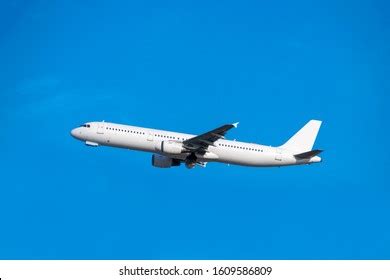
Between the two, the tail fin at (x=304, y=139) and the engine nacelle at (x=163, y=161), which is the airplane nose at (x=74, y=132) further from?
the tail fin at (x=304, y=139)

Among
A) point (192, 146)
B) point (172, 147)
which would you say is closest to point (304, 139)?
point (192, 146)

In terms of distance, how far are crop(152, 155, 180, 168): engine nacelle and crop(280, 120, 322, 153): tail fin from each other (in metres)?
10.5

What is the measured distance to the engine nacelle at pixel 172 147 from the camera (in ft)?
255

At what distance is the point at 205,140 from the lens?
3076 inches

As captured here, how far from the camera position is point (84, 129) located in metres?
80.3

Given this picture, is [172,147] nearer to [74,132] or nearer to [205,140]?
[205,140]

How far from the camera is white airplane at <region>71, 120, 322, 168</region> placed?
78312mm

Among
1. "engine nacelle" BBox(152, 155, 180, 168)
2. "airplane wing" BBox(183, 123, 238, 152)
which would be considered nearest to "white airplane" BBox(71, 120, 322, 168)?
"airplane wing" BBox(183, 123, 238, 152)

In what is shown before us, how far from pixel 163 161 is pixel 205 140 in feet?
22.7

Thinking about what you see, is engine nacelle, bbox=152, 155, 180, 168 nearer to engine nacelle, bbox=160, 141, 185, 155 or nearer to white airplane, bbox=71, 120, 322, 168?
white airplane, bbox=71, 120, 322, 168
